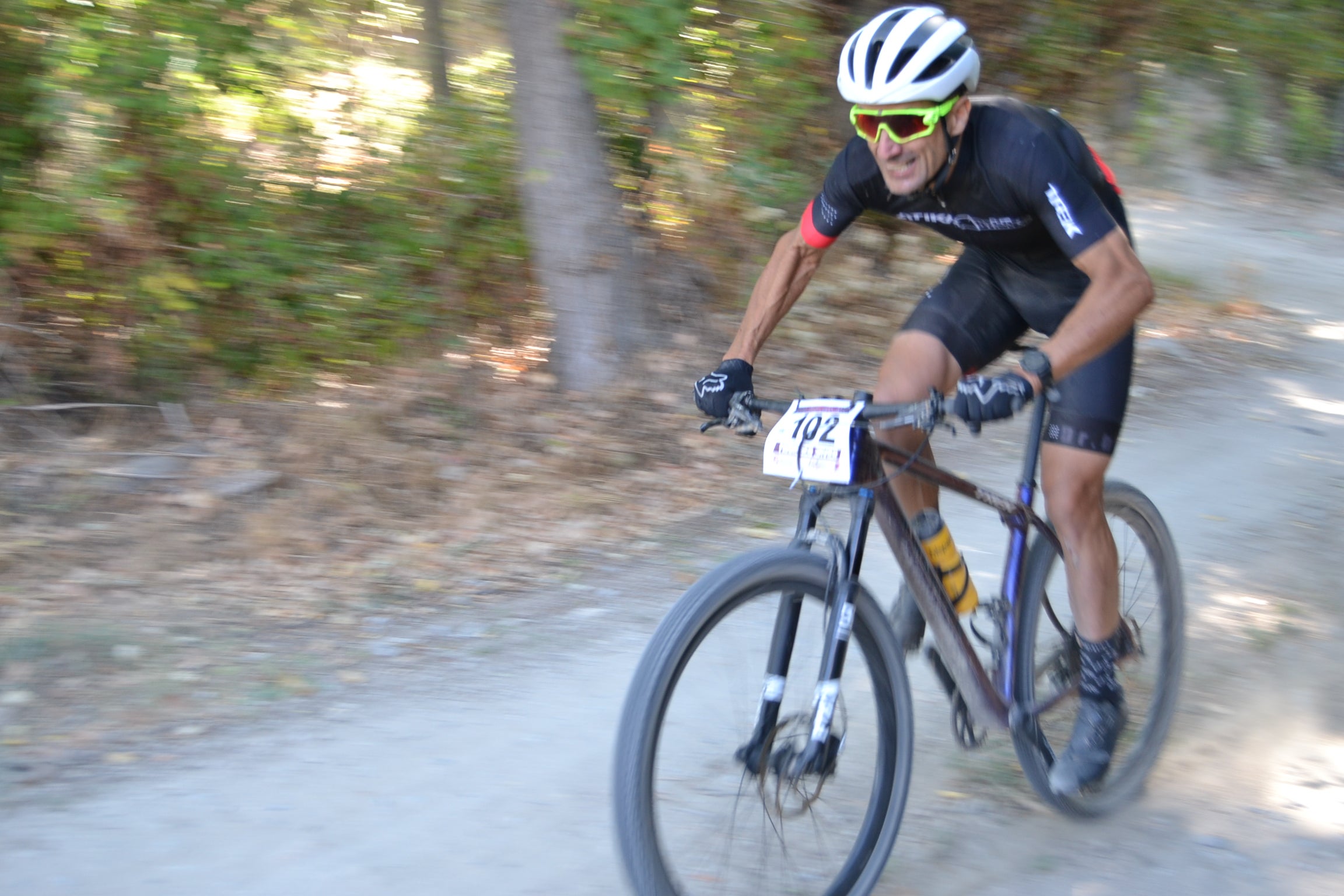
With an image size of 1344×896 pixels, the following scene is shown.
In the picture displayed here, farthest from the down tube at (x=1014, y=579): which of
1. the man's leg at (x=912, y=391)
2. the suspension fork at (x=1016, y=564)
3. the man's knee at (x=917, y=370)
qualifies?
the man's knee at (x=917, y=370)

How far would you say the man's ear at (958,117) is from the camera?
2.93 meters

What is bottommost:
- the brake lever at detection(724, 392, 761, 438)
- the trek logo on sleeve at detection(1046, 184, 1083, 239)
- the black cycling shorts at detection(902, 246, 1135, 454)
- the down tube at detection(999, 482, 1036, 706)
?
the down tube at detection(999, 482, 1036, 706)

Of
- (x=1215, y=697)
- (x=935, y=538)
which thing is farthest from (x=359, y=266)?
(x=1215, y=697)

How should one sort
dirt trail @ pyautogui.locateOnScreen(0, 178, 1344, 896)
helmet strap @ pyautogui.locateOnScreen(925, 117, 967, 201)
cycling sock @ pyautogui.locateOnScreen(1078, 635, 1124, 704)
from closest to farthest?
helmet strap @ pyautogui.locateOnScreen(925, 117, 967, 201), dirt trail @ pyautogui.locateOnScreen(0, 178, 1344, 896), cycling sock @ pyautogui.locateOnScreen(1078, 635, 1124, 704)

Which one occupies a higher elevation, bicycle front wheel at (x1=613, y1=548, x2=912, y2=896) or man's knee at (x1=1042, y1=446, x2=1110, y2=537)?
man's knee at (x1=1042, y1=446, x2=1110, y2=537)

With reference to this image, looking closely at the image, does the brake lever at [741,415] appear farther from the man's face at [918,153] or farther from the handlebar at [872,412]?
the man's face at [918,153]

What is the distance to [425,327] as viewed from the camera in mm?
6523

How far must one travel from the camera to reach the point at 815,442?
2598 millimetres

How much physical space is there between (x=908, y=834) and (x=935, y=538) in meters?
0.85

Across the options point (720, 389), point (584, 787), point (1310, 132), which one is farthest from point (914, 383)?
point (1310, 132)

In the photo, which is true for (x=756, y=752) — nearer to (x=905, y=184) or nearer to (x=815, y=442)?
(x=815, y=442)

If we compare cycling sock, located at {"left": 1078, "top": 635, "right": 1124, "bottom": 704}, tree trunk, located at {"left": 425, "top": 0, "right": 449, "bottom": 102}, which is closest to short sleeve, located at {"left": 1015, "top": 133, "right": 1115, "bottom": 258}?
cycling sock, located at {"left": 1078, "top": 635, "right": 1124, "bottom": 704}

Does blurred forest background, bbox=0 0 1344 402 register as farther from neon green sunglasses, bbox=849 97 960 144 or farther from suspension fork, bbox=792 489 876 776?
suspension fork, bbox=792 489 876 776

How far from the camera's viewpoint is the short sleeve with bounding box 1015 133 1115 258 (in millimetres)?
2779
